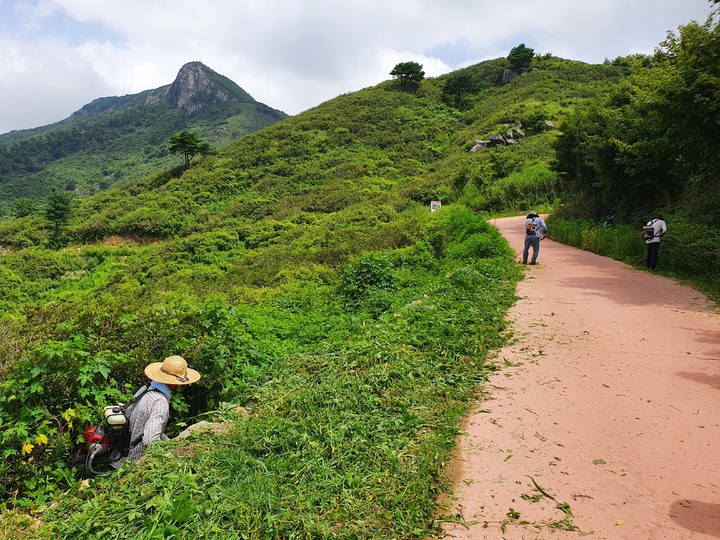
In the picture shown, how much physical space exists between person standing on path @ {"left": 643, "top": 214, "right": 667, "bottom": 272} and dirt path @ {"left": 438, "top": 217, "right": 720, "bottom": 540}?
3117 mm

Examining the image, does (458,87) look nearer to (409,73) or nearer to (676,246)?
(409,73)

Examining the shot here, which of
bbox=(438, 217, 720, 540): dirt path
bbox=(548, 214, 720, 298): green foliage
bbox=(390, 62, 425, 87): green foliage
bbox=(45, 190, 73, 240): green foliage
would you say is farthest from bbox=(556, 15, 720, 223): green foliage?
bbox=(390, 62, 425, 87): green foliage

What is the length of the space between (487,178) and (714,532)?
80.7 ft

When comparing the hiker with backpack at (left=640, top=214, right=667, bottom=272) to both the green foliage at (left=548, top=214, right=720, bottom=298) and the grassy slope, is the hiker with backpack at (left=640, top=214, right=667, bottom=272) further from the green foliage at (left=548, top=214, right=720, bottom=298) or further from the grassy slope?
the grassy slope

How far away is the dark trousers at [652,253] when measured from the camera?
9508 mm

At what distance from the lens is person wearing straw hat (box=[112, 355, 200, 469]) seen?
3.59m

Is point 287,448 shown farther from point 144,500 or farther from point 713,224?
point 713,224

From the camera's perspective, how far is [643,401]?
13.6ft

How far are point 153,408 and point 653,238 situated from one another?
1076 centimetres

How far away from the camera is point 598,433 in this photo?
145 inches

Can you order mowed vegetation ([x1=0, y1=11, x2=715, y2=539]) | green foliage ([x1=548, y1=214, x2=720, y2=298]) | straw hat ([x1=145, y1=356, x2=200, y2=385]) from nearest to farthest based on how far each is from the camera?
mowed vegetation ([x1=0, y1=11, x2=715, y2=539]), straw hat ([x1=145, y1=356, x2=200, y2=385]), green foliage ([x1=548, y1=214, x2=720, y2=298])

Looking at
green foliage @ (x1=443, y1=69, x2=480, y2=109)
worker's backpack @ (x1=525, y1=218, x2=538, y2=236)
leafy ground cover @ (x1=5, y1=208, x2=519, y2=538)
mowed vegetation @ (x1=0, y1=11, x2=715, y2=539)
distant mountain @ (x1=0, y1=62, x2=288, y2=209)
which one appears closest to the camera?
leafy ground cover @ (x1=5, y1=208, x2=519, y2=538)

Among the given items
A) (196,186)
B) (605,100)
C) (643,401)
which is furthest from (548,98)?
(643,401)

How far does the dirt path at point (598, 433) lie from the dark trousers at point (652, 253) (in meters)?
3.11
